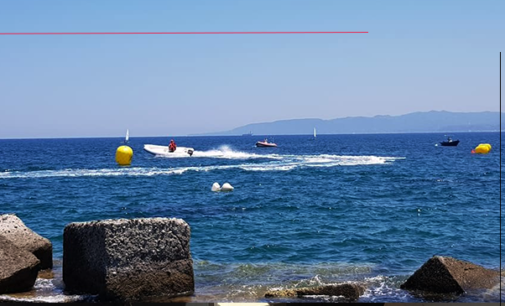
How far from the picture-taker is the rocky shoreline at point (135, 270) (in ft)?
33.3

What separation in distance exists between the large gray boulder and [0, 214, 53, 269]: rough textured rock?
146 centimetres

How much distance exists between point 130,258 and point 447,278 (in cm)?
Answer: 511

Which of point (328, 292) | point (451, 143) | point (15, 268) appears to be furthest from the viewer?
point (451, 143)

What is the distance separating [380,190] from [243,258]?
1962 cm

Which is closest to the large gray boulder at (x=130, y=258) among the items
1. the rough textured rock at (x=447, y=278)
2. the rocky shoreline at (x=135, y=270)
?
the rocky shoreline at (x=135, y=270)

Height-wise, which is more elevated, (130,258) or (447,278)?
(130,258)

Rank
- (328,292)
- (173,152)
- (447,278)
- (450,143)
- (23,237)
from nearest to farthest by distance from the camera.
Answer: (328,292) → (447,278) → (23,237) → (173,152) → (450,143)

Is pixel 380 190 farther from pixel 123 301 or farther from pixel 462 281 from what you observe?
pixel 123 301

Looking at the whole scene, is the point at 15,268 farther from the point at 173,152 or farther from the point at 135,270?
the point at 173,152

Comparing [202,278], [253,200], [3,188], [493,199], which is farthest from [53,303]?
[3,188]

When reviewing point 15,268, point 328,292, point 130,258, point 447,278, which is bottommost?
point 328,292

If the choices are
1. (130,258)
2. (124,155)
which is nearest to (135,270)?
(130,258)

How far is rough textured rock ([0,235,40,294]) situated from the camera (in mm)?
10500

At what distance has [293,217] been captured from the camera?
2394 cm
